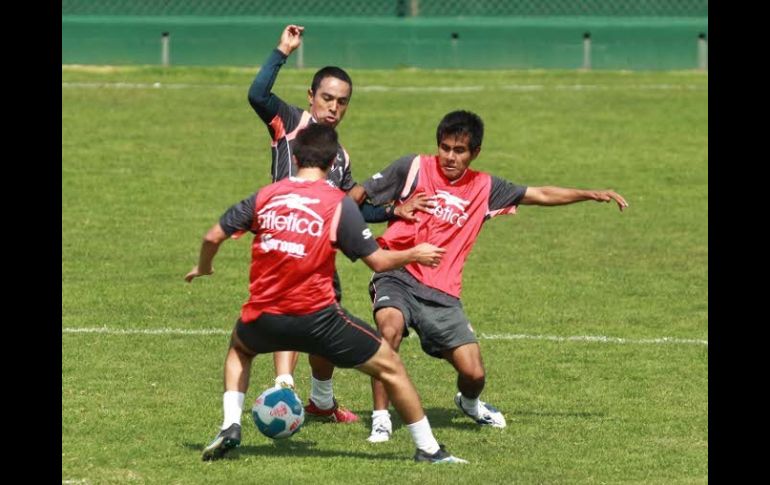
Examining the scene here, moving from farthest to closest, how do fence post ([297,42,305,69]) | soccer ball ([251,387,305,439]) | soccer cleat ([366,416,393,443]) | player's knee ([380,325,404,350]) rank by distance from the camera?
1. fence post ([297,42,305,69])
2. player's knee ([380,325,404,350])
3. soccer cleat ([366,416,393,443])
4. soccer ball ([251,387,305,439])

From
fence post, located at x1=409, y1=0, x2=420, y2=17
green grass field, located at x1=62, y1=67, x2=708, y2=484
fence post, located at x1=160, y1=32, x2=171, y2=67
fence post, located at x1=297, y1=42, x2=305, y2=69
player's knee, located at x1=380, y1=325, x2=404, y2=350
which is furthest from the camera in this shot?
fence post, located at x1=409, y1=0, x2=420, y2=17

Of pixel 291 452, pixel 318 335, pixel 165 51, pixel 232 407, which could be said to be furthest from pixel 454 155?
pixel 165 51

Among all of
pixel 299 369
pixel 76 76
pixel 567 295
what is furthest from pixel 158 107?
pixel 299 369

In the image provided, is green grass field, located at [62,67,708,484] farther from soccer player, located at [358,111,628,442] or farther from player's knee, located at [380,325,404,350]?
player's knee, located at [380,325,404,350]

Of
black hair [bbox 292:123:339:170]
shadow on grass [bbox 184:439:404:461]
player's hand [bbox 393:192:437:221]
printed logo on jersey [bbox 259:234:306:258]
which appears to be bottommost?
shadow on grass [bbox 184:439:404:461]

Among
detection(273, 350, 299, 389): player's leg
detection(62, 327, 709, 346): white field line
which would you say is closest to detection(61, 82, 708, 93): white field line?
detection(62, 327, 709, 346): white field line

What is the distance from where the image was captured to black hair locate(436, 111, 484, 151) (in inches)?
401

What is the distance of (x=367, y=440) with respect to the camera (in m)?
9.79

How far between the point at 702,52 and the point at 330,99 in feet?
51.0

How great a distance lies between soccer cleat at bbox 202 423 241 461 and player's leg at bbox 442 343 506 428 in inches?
68.1

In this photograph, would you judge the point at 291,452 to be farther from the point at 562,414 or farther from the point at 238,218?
the point at 562,414

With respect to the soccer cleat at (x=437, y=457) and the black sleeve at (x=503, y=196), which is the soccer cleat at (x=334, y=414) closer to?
the soccer cleat at (x=437, y=457)

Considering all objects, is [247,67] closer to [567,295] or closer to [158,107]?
[158,107]

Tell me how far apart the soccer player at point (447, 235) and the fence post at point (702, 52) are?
48.7ft
